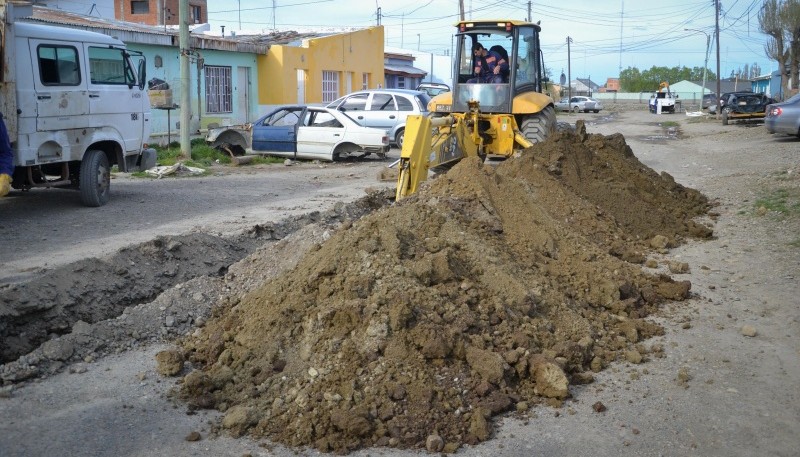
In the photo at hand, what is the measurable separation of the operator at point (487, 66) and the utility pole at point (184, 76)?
7.66 meters

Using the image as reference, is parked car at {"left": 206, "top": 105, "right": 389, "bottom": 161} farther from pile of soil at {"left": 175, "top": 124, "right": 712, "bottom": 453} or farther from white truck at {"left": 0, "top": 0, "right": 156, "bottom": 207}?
pile of soil at {"left": 175, "top": 124, "right": 712, "bottom": 453}

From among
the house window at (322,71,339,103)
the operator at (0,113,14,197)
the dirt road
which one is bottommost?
the dirt road

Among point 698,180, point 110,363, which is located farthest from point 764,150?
point 110,363

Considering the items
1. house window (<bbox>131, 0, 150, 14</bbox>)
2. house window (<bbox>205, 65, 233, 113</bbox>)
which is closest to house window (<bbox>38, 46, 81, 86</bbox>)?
house window (<bbox>205, 65, 233, 113</bbox>)

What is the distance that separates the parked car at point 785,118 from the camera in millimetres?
24391

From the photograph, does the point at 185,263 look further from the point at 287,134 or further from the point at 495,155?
the point at 287,134

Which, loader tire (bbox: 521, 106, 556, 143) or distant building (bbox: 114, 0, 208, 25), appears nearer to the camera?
loader tire (bbox: 521, 106, 556, 143)

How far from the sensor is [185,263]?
844cm

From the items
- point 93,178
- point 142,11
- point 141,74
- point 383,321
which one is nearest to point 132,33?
point 141,74

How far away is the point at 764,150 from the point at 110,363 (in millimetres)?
20454

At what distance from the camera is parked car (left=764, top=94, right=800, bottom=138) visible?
80.0 feet

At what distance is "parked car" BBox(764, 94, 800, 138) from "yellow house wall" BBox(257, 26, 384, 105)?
15.9m

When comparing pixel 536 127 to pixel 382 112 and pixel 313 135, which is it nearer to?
pixel 313 135

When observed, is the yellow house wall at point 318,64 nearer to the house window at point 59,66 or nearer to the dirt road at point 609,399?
the house window at point 59,66
